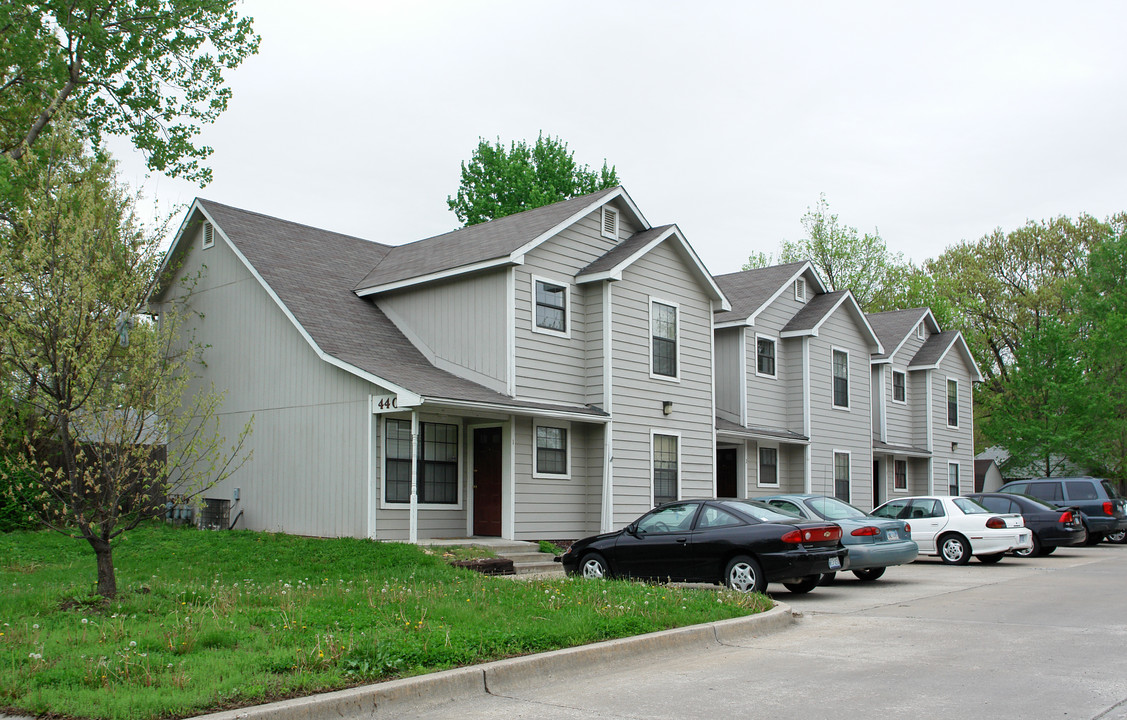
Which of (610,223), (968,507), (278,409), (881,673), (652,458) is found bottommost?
(881,673)

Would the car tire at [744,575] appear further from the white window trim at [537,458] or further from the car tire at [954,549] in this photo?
the car tire at [954,549]

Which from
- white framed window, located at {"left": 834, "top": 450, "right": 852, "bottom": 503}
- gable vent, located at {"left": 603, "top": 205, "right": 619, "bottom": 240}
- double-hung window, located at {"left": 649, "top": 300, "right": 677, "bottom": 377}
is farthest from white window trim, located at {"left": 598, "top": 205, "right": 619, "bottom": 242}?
white framed window, located at {"left": 834, "top": 450, "right": 852, "bottom": 503}

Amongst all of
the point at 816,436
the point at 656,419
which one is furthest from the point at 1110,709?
the point at 816,436

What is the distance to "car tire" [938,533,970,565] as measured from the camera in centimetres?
1961

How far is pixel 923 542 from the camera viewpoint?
65.6ft

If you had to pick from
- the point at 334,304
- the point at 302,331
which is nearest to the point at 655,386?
the point at 334,304

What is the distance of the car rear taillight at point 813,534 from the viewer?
13109 mm

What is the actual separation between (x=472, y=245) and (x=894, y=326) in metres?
20.1

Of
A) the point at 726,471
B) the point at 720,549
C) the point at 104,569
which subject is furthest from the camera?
the point at 726,471

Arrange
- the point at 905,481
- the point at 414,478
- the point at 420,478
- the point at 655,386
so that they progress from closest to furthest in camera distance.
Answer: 1. the point at 414,478
2. the point at 420,478
3. the point at 655,386
4. the point at 905,481

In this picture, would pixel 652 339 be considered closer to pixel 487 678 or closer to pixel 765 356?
pixel 765 356

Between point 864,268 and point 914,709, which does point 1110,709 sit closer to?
point 914,709

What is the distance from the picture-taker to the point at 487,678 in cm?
770

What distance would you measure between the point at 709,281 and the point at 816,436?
308 inches
